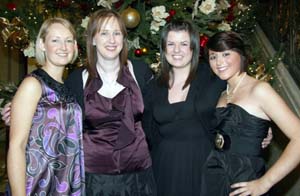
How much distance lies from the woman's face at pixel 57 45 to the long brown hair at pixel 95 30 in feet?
0.88

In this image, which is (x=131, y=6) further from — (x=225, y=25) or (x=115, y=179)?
(x=115, y=179)

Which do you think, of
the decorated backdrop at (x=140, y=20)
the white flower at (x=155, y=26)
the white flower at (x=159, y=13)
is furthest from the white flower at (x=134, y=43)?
the white flower at (x=159, y=13)

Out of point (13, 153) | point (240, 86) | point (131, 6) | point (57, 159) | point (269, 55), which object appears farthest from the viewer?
point (269, 55)

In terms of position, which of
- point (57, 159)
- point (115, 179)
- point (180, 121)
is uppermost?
point (180, 121)

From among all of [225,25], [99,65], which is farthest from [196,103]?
[225,25]

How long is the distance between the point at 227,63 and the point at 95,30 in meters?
0.87

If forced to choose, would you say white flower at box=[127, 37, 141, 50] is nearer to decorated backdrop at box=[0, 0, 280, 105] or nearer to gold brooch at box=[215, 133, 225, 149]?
decorated backdrop at box=[0, 0, 280, 105]

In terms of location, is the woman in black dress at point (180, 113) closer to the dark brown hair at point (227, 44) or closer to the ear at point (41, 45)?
the dark brown hair at point (227, 44)

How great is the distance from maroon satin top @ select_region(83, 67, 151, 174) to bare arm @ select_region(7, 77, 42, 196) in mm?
476

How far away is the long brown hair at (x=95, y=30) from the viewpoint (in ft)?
8.26

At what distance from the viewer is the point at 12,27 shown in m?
3.58

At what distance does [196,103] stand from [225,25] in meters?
1.44

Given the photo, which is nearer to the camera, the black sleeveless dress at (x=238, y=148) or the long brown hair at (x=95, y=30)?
the black sleeveless dress at (x=238, y=148)

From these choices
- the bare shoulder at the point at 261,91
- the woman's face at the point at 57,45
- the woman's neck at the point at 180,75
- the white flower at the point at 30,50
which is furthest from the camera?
the white flower at the point at 30,50
